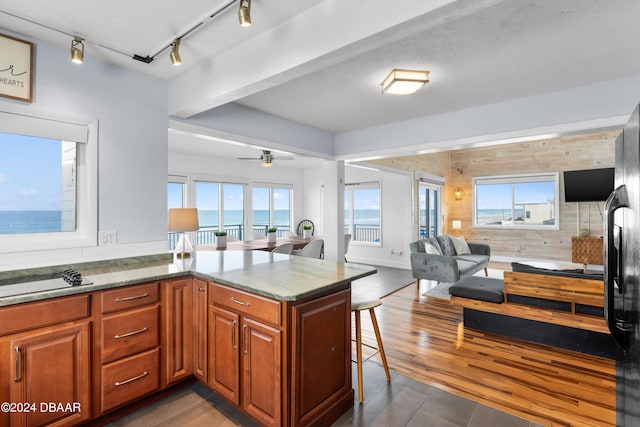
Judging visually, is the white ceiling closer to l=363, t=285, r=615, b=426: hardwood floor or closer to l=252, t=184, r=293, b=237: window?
l=363, t=285, r=615, b=426: hardwood floor

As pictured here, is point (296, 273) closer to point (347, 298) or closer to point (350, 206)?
point (347, 298)

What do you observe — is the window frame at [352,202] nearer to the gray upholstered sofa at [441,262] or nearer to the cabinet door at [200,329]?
the gray upholstered sofa at [441,262]

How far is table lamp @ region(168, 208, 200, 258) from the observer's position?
2787 mm

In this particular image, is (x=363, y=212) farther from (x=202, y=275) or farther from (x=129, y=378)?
(x=129, y=378)

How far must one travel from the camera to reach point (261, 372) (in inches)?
72.8

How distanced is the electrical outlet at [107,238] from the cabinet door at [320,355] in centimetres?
176

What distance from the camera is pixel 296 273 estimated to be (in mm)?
2244

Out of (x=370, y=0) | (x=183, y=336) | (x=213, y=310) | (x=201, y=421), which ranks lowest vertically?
(x=201, y=421)

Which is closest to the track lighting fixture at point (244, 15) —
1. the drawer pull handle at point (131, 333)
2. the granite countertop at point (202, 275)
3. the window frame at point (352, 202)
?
the granite countertop at point (202, 275)

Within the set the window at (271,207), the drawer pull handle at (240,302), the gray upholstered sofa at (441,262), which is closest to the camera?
the drawer pull handle at (240,302)

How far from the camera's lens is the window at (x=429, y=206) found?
7.46 metres

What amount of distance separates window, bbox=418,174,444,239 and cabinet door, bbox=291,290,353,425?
570 centimetres

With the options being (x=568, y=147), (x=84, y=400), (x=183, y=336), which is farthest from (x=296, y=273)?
(x=568, y=147)

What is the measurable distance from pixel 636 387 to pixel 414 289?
4.32 m
